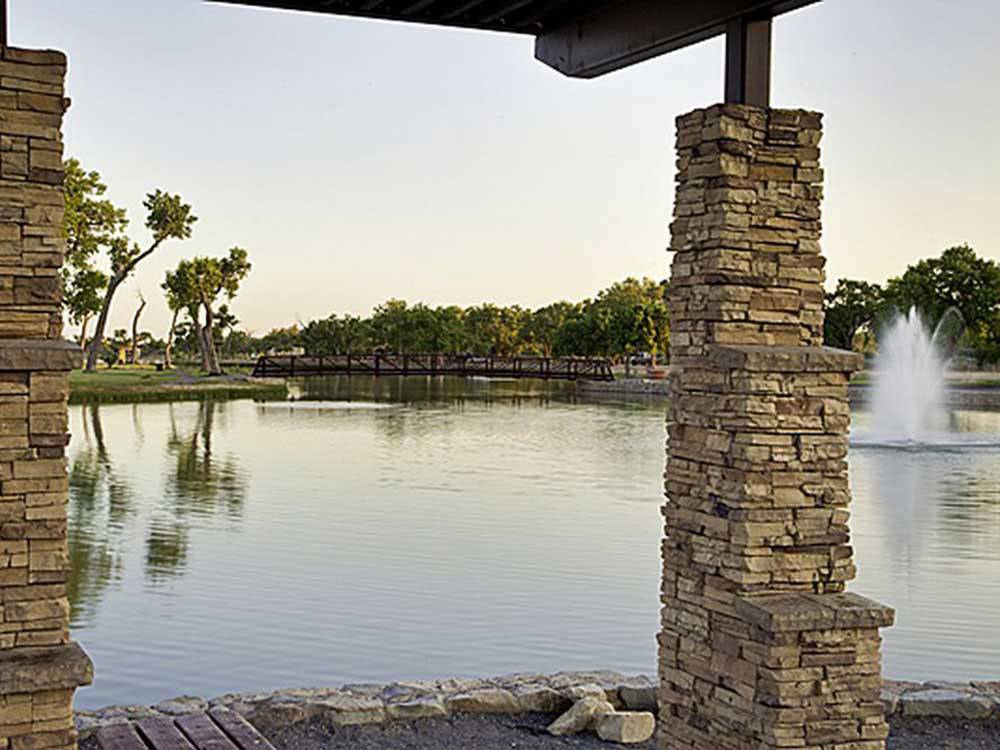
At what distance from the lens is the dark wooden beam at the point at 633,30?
178 inches

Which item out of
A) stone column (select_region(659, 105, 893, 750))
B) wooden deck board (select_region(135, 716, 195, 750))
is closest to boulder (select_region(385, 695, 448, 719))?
wooden deck board (select_region(135, 716, 195, 750))

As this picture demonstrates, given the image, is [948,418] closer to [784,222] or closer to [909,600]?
[909,600]

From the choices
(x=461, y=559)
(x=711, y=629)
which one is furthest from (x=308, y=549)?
(x=711, y=629)

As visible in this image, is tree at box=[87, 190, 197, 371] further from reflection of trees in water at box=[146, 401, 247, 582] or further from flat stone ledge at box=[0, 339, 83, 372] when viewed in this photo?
flat stone ledge at box=[0, 339, 83, 372]

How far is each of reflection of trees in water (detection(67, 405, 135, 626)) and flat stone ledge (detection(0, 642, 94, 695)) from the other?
6.07m

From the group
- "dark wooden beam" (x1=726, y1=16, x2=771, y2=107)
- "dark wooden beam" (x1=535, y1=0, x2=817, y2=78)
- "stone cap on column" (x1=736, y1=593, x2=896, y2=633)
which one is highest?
"dark wooden beam" (x1=535, y1=0, x2=817, y2=78)

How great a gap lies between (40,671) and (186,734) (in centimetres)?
156

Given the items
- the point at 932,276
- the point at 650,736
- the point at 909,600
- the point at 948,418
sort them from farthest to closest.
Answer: the point at 932,276 → the point at 948,418 → the point at 909,600 → the point at 650,736

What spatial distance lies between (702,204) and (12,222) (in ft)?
8.10

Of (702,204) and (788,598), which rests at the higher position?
(702,204)

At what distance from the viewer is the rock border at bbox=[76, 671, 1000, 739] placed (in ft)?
19.1

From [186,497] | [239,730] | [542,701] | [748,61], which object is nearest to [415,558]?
[186,497]

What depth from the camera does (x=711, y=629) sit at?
4574mm

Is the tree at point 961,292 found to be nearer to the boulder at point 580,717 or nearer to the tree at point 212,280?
the tree at point 212,280
